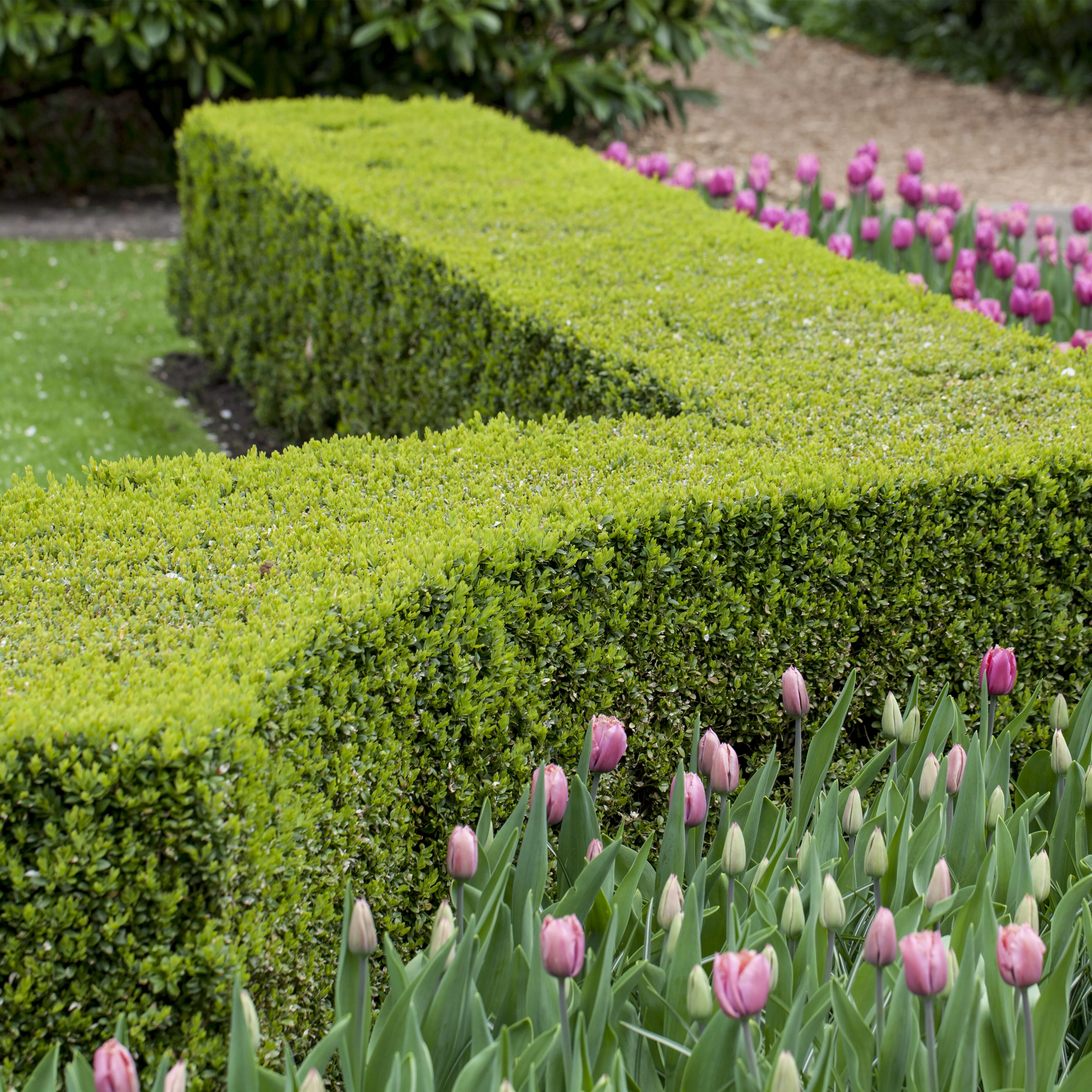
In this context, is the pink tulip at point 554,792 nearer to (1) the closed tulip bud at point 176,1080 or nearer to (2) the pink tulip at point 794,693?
(2) the pink tulip at point 794,693

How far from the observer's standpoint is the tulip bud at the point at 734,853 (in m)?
2.12

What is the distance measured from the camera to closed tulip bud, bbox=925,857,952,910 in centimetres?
198

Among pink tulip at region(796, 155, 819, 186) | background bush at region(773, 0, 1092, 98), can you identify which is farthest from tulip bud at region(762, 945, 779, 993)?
background bush at region(773, 0, 1092, 98)

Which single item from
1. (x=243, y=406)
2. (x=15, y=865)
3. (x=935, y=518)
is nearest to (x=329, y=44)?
(x=243, y=406)

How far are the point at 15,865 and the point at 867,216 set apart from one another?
4.94 meters

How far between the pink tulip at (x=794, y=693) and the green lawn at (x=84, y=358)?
3.36 meters

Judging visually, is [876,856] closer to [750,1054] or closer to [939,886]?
[939,886]

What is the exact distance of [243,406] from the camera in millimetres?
6930

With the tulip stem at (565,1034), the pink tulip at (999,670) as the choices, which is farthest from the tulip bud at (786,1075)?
the pink tulip at (999,670)

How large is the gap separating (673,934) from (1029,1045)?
21.8 inches

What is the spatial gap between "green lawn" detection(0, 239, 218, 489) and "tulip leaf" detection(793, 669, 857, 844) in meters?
3.43

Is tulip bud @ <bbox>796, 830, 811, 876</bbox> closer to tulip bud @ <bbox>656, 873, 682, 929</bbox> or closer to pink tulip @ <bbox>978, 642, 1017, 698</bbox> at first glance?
tulip bud @ <bbox>656, 873, 682, 929</bbox>

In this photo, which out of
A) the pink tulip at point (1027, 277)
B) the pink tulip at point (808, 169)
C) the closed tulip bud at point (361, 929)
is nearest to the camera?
the closed tulip bud at point (361, 929)

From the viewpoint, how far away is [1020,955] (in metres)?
1.64
